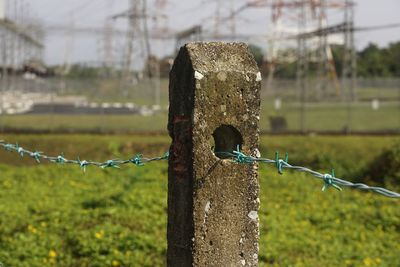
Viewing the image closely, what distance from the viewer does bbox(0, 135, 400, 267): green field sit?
19.3 feet

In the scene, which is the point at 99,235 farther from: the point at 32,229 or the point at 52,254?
the point at 32,229

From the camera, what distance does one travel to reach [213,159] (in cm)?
227

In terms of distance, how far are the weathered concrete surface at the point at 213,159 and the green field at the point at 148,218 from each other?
10.9 feet

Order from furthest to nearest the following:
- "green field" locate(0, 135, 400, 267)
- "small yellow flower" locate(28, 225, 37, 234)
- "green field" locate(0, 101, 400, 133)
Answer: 1. "green field" locate(0, 101, 400, 133)
2. "small yellow flower" locate(28, 225, 37, 234)
3. "green field" locate(0, 135, 400, 267)

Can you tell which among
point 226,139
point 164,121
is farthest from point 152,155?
point 226,139

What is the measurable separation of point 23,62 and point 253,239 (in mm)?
27982

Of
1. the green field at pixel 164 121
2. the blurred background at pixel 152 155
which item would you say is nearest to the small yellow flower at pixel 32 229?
the blurred background at pixel 152 155

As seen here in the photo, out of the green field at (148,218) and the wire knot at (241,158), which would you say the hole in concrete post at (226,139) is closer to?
the wire knot at (241,158)

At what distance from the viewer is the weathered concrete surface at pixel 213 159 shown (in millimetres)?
2250

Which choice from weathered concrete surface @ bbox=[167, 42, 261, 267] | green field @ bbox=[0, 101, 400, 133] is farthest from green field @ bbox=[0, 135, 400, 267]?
green field @ bbox=[0, 101, 400, 133]

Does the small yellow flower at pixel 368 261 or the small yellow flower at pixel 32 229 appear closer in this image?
the small yellow flower at pixel 368 261

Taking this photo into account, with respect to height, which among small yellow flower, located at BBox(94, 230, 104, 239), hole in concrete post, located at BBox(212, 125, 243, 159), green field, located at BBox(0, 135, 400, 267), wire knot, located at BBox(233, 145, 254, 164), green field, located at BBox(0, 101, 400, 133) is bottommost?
green field, located at BBox(0, 135, 400, 267)

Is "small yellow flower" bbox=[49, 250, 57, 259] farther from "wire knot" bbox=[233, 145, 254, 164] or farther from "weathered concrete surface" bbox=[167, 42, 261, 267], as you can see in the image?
"wire knot" bbox=[233, 145, 254, 164]

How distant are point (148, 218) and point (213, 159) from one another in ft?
16.5
